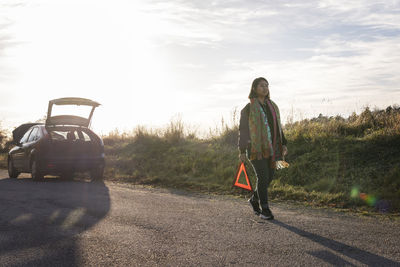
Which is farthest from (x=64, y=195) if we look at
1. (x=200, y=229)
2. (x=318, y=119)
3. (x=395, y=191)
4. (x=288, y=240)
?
(x=318, y=119)

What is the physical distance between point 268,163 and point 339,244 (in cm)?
191

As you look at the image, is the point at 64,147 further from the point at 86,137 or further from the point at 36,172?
the point at 36,172

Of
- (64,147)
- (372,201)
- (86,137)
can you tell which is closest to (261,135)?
(372,201)

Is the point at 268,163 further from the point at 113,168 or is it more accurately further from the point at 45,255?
the point at 113,168

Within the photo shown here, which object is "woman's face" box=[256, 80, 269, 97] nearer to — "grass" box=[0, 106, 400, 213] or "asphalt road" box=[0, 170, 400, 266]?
"asphalt road" box=[0, 170, 400, 266]

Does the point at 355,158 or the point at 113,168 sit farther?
the point at 113,168

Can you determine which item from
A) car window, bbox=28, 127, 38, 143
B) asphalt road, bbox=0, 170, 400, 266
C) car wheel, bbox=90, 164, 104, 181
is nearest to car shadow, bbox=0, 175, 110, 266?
asphalt road, bbox=0, 170, 400, 266

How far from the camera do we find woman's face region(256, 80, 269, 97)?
19.6 feet

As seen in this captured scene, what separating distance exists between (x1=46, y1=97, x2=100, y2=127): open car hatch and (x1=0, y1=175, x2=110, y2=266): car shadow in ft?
7.65

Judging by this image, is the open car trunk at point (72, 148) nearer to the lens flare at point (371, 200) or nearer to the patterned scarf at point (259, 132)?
the patterned scarf at point (259, 132)

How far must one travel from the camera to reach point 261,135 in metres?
5.95

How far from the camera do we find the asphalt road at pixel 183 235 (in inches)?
159

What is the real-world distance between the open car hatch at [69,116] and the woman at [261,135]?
667cm

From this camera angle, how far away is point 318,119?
14.2 metres
